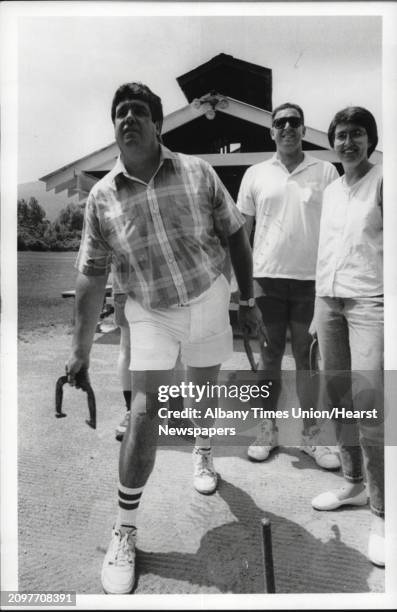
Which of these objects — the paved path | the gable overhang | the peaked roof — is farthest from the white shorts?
the peaked roof

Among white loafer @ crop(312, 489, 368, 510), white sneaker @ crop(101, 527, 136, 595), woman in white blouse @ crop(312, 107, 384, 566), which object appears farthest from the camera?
white loafer @ crop(312, 489, 368, 510)

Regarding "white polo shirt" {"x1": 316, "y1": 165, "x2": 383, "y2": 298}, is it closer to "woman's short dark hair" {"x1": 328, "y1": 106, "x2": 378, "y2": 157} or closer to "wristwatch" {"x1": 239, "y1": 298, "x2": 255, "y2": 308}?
"woman's short dark hair" {"x1": 328, "y1": 106, "x2": 378, "y2": 157}

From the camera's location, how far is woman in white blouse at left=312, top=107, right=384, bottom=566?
1687mm

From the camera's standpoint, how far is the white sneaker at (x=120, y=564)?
158cm

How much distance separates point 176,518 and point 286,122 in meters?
1.81

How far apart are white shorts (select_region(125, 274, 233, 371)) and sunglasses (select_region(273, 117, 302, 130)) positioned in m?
0.76

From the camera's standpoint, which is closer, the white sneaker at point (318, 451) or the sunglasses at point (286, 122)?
the sunglasses at point (286, 122)

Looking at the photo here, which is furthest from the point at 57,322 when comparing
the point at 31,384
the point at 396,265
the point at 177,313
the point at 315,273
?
the point at 396,265

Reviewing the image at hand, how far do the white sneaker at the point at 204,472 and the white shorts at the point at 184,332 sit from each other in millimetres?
495

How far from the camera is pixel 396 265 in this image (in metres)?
1.92

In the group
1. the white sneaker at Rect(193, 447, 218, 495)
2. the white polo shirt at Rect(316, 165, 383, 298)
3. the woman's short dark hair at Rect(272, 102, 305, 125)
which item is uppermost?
the woman's short dark hair at Rect(272, 102, 305, 125)

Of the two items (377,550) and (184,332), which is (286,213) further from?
(377,550)

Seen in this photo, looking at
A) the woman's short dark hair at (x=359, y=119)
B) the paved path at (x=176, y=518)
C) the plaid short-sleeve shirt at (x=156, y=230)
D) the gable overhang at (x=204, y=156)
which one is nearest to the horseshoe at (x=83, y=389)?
the plaid short-sleeve shirt at (x=156, y=230)

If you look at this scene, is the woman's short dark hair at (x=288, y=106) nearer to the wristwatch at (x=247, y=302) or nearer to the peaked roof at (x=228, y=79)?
the peaked roof at (x=228, y=79)
